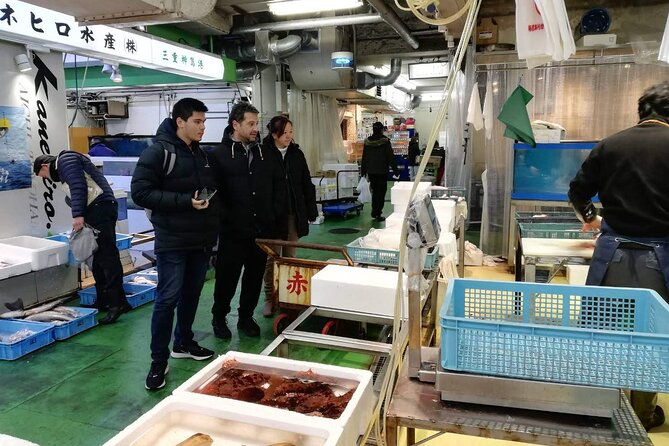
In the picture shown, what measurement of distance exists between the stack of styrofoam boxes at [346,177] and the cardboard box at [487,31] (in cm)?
384

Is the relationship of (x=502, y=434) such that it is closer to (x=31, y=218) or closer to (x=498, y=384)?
(x=498, y=384)

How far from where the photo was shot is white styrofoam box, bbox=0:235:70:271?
14.6 feet

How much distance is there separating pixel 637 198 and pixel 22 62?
204 inches

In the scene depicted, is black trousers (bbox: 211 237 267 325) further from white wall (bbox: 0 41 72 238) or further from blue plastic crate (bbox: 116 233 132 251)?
→ white wall (bbox: 0 41 72 238)

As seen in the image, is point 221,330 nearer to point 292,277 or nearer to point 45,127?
point 292,277

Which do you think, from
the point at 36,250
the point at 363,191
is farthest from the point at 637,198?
the point at 363,191

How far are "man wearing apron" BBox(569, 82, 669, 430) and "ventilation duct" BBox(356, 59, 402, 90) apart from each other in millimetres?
7678

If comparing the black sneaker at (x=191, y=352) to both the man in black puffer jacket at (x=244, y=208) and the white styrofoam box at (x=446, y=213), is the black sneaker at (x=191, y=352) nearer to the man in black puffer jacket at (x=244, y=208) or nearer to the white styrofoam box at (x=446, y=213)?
the man in black puffer jacket at (x=244, y=208)

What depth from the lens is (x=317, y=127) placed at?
1080cm

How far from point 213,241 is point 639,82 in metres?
5.50

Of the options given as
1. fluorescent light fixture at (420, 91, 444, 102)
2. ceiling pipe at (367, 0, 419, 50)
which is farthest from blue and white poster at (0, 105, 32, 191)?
fluorescent light fixture at (420, 91, 444, 102)

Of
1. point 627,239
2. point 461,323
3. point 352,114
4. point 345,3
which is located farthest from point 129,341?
point 352,114

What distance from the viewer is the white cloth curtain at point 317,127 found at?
991cm

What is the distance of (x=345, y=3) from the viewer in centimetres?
606
